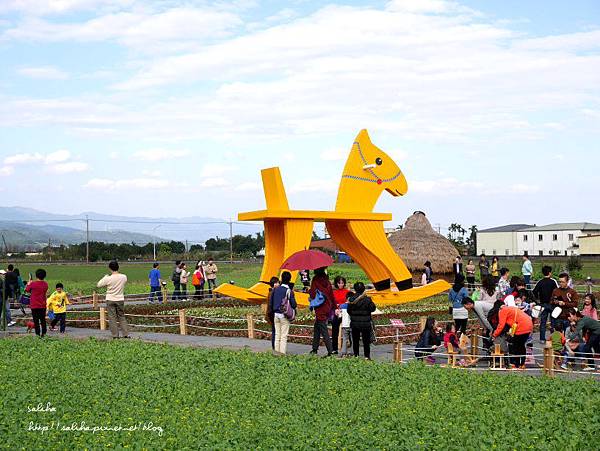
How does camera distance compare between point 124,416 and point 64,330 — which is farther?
point 64,330

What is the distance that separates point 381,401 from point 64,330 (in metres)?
11.8

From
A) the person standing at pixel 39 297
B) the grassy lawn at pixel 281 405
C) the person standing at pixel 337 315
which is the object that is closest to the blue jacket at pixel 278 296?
the person standing at pixel 337 315

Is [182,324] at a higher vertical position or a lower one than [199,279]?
lower

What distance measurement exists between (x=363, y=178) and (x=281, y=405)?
1426 cm

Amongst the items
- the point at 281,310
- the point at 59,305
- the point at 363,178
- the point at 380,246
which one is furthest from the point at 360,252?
the point at 281,310

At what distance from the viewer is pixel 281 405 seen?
11469 millimetres

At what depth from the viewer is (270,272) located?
23516 mm

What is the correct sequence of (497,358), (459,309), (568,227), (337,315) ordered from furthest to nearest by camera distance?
(568,227) → (459,309) → (337,315) → (497,358)

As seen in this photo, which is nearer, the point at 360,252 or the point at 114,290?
the point at 114,290

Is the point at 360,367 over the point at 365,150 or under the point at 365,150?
under

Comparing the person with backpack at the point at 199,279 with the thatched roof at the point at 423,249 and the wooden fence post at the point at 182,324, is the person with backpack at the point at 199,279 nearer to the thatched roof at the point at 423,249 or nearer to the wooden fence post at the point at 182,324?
the wooden fence post at the point at 182,324

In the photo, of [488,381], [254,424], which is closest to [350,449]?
[254,424]

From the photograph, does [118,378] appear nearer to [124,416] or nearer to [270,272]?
[124,416]

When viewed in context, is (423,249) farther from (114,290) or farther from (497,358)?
(497,358)
